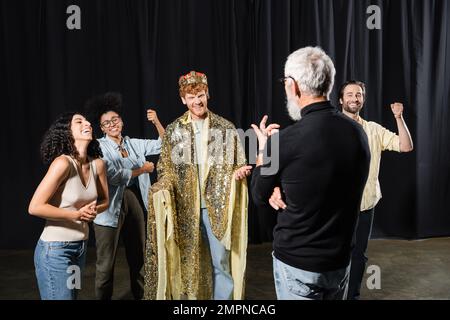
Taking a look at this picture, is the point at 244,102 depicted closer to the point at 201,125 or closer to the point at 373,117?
the point at 373,117

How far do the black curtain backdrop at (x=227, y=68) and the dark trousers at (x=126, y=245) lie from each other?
149 centimetres

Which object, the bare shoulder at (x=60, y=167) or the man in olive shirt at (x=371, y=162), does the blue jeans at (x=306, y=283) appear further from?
the man in olive shirt at (x=371, y=162)

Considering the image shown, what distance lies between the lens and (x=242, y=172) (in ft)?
9.42

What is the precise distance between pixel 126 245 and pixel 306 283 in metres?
1.67

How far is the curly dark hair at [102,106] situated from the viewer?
323cm

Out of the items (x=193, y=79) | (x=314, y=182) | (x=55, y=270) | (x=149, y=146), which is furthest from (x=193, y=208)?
(x=314, y=182)

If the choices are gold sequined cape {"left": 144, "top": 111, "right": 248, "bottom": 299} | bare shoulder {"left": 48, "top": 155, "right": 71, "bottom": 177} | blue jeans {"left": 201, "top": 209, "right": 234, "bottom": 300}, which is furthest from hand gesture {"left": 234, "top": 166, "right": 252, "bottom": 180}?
bare shoulder {"left": 48, "top": 155, "right": 71, "bottom": 177}

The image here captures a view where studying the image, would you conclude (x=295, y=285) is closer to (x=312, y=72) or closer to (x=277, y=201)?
(x=277, y=201)

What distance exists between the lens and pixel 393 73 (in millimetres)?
4871

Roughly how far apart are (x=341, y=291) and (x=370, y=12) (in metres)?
3.59

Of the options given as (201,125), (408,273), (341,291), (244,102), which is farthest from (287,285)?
(244,102)

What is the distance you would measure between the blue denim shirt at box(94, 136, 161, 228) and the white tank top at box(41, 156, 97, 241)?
0.70 m

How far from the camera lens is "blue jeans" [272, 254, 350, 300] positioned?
1736 mm

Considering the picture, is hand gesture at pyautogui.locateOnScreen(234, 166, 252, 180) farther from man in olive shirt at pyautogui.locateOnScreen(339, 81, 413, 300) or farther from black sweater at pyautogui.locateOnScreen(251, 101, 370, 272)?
black sweater at pyautogui.locateOnScreen(251, 101, 370, 272)
